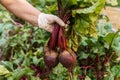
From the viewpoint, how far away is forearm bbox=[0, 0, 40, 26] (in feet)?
8.75

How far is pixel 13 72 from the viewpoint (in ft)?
8.48

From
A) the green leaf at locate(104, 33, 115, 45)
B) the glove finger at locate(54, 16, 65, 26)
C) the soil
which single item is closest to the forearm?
the glove finger at locate(54, 16, 65, 26)

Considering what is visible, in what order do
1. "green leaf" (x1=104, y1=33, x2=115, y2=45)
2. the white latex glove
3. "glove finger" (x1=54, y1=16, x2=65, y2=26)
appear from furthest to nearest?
"green leaf" (x1=104, y1=33, x2=115, y2=45) < the white latex glove < "glove finger" (x1=54, y1=16, x2=65, y2=26)

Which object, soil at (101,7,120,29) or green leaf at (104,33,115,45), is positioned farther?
soil at (101,7,120,29)

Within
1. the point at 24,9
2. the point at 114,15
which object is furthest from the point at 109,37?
the point at 114,15

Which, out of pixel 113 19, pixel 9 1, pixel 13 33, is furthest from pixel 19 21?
pixel 113 19

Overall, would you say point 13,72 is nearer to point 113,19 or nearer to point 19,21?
point 19,21

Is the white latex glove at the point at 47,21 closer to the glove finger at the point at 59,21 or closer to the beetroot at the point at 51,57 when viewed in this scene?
the glove finger at the point at 59,21

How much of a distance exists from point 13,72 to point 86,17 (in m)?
0.62

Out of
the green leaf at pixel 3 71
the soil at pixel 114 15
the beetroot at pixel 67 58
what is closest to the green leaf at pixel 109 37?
the beetroot at pixel 67 58

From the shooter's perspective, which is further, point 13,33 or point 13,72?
point 13,33

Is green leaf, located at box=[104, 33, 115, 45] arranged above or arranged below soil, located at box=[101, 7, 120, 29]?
above

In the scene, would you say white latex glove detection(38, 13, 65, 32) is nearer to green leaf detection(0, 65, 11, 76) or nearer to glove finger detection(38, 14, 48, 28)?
glove finger detection(38, 14, 48, 28)

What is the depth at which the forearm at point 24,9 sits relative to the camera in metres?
2.67
